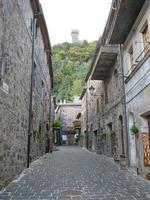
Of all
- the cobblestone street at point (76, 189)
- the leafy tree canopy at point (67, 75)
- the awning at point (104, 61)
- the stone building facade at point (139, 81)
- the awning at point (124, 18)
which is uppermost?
the leafy tree canopy at point (67, 75)

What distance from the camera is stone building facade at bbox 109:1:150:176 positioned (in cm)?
748

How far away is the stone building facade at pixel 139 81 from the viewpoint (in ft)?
24.6

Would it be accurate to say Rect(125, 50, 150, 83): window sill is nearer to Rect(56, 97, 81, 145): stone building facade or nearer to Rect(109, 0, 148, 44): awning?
Rect(109, 0, 148, 44): awning

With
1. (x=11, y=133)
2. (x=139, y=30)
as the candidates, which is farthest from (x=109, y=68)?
(x=11, y=133)

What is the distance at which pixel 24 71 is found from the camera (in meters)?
9.07

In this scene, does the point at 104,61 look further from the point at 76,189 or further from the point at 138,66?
the point at 76,189

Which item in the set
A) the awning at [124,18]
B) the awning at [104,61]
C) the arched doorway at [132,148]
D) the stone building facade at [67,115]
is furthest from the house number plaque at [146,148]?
the stone building facade at [67,115]

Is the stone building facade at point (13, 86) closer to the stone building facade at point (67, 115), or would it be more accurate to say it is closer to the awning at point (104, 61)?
the awning at point (104, 61)

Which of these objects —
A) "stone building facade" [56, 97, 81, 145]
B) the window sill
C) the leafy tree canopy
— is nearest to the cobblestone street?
the window sill

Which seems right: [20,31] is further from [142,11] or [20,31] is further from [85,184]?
[85,184]

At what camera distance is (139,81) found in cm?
809

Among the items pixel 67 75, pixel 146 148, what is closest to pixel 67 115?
pixel 67 75

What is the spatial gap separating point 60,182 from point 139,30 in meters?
5.88

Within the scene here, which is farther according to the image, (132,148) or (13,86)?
(132,148)
